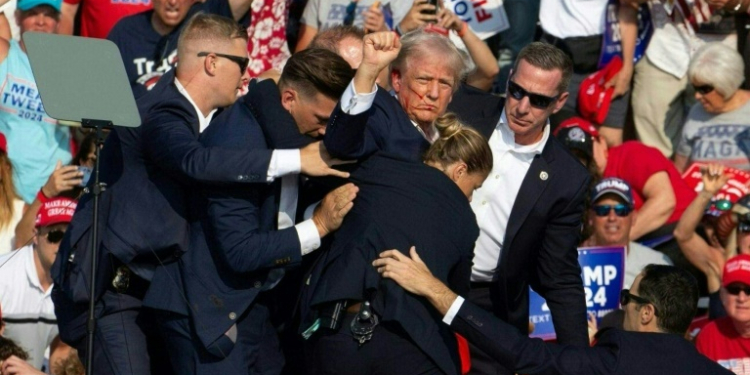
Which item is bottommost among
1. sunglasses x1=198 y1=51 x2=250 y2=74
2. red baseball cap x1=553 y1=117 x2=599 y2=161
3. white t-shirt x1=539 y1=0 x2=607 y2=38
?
red baseball cap x1=553 y1=117 x2=599 y2=161

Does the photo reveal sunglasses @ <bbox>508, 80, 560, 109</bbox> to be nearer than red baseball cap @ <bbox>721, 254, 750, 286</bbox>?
Yes

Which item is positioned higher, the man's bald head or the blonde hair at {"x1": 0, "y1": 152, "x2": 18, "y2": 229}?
the man's bald head

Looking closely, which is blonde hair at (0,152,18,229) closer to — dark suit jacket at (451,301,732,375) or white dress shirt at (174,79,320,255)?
white dress shirt at (174,79,320,255)

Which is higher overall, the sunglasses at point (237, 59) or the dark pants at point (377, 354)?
the sunglasses at point (237, 59)

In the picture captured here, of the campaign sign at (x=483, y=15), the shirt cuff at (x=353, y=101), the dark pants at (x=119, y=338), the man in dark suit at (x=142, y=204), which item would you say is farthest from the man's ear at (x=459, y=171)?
the campaign sign at (x=483, y=15)

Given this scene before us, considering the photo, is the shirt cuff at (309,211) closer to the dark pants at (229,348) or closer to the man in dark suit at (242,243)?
the man in dark suit at (242,243)

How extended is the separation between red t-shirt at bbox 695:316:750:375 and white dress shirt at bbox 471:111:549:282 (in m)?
1.64

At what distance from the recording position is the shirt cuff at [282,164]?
19.1 feet

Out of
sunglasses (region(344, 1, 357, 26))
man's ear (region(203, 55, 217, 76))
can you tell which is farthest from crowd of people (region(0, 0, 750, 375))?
sunglasses (region(344, 1, 357, 26))

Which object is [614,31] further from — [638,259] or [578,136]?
[638,259]

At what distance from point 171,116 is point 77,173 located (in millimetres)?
2567

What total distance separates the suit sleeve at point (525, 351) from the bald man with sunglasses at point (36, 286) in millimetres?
3057

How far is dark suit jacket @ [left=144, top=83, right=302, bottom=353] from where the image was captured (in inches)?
232

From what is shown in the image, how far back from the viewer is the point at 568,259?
6844mm
